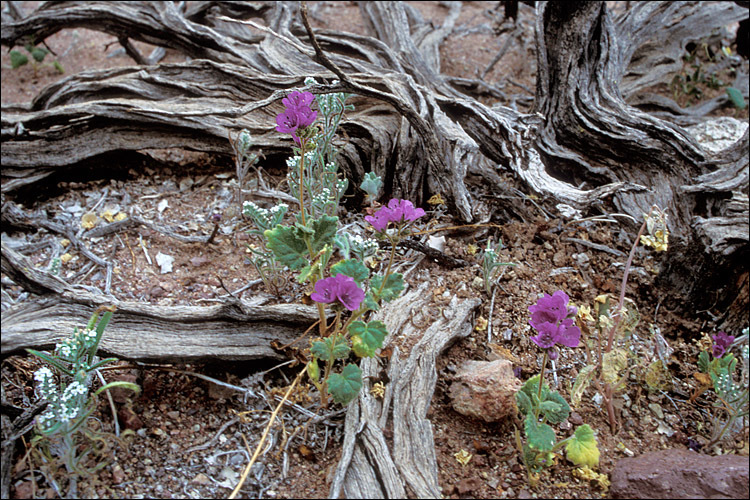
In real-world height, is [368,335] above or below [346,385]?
above

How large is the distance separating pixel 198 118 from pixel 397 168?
1.16m

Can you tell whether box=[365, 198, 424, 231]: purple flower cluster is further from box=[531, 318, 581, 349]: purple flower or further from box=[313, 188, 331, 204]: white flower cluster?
box=[313, 188, 331, 204]: white flower cluster

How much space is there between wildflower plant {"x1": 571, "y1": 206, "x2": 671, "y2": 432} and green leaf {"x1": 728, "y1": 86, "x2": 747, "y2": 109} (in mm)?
2498

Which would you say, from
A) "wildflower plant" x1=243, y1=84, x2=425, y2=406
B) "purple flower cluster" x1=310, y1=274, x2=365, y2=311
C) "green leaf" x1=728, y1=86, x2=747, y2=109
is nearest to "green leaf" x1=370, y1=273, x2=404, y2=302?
"wildflower plant" x1=243, y1=84, x2=425, y2=406

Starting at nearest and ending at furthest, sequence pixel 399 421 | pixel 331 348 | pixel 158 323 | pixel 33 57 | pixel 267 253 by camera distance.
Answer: pixel 331 348 < pixel 399 421 < pixel 158 323 < pixel 267 253 < pixel 33 57

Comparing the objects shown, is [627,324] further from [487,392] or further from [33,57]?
[33,57]

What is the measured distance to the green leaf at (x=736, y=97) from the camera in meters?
4.45

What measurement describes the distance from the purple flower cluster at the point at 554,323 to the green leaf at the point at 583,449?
268 mm

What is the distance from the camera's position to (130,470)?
192cm

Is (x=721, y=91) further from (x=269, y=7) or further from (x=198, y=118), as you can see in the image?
(x=198, y=118)

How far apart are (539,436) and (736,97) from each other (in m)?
3.86

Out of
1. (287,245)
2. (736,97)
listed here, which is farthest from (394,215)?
(736,97)

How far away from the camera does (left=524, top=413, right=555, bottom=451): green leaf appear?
5.83 ft

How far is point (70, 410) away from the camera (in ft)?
5.74
